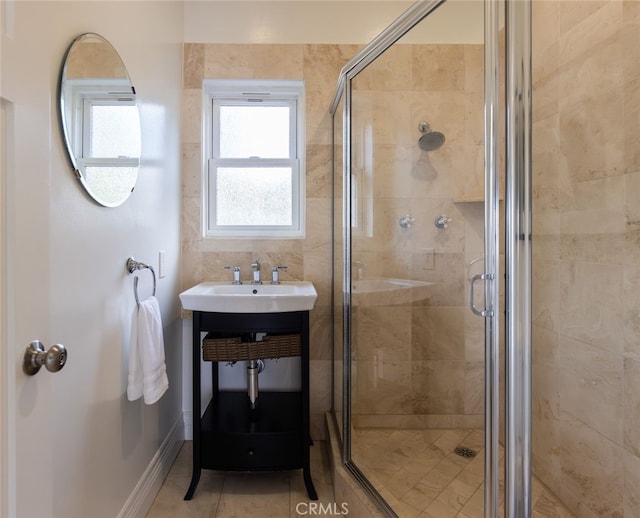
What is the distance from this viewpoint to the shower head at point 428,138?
4.31 feet

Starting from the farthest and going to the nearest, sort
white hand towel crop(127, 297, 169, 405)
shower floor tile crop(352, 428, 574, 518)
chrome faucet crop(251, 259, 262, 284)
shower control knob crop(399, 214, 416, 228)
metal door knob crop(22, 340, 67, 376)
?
chrome faucet crop(251, 259, 262, 284) < shower control knob crop(399, 214, 416, 228) < white hand towel crop(127, 297, 169, 405) < shower floor tile crop(352, 428, 574, 518) < metal door knob crop(22, 340, 67, 376)

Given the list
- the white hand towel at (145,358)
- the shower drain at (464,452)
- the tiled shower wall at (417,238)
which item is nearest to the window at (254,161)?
the tiled shower wall at (417,238)

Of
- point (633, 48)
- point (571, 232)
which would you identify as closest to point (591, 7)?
point (633, 48)

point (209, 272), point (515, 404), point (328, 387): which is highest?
point (209, 272)

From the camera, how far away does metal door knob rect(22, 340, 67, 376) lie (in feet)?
2.09

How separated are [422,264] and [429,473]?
78cm

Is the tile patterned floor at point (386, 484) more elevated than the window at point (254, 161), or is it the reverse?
the window at point (254, 161)

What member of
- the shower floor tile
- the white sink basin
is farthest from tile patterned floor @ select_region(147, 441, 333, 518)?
the white sink basin

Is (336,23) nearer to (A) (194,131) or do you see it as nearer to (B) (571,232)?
(A) (194,131)

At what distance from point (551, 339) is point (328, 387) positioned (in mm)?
1212

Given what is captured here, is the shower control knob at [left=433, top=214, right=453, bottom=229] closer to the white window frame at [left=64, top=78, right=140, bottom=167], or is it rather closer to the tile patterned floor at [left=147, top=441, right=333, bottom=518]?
the white window frame at [left=64, top=78, right=140, bottom=167]

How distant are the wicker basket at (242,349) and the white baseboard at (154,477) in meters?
0.54

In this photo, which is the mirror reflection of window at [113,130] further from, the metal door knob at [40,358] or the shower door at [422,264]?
the shower door at [422,264]

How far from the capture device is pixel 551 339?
1224 millimetres
